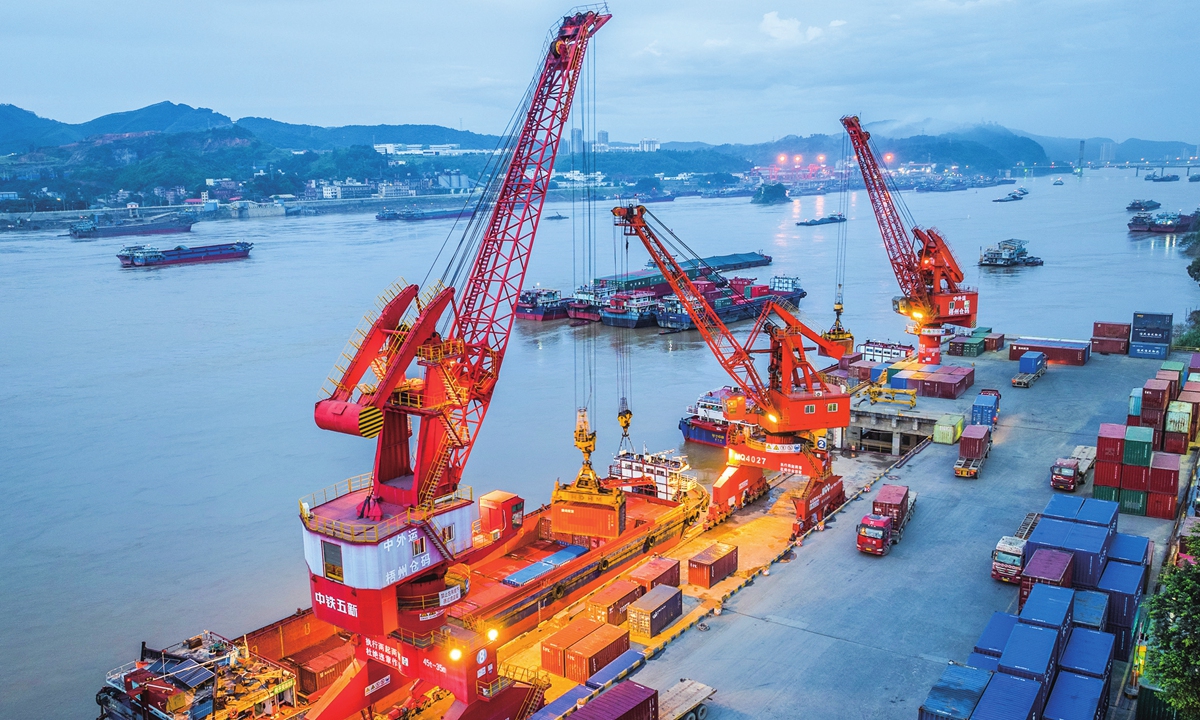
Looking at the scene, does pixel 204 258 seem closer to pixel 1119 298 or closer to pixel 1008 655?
pixel 1119 298

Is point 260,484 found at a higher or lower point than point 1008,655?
lower

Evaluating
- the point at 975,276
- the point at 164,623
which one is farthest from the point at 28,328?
the point at 975,276

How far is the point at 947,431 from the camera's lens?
31.8 metres

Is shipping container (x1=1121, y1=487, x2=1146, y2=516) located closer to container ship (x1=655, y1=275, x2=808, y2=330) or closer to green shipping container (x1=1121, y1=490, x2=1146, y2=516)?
green shipping container (x1=1121, y1=490, x2=1146, y2=516)

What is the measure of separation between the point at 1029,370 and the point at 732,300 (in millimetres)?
31290

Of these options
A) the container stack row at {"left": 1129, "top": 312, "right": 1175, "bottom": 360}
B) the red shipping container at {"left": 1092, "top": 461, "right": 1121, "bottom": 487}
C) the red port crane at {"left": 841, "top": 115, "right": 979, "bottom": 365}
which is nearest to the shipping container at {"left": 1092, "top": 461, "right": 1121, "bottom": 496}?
the red shipping container at {"left": 1092, "top": 461, "right": 1121, "bottom": 487}

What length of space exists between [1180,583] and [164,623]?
2343 centimetres

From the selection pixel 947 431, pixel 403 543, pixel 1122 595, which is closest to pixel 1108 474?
pixel 947 431

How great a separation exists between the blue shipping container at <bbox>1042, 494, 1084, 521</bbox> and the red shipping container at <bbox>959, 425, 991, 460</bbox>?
5.71 meters

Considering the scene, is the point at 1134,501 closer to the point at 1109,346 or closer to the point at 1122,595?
the point at 1122,595

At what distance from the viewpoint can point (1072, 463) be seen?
2625cm

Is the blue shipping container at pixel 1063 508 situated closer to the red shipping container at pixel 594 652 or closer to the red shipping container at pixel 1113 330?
the red shipping container at pixel 594 652

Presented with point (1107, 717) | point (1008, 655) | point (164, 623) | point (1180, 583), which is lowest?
point (164, 623)

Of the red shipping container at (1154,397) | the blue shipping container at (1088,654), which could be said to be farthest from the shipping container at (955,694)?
the red shipping container at (1154,397)
